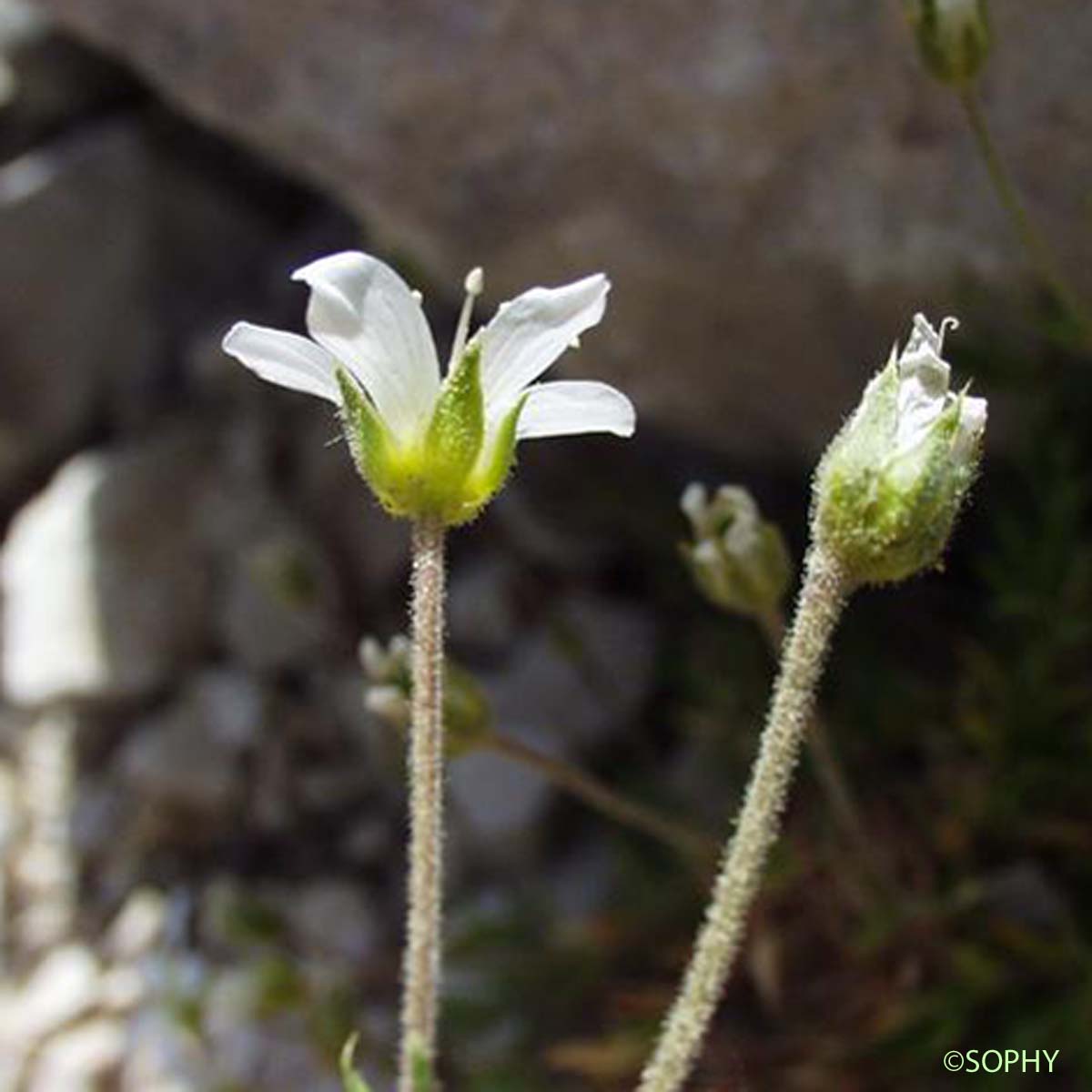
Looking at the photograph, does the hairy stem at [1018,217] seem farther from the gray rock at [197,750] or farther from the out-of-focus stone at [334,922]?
the gray rock at [197,750]

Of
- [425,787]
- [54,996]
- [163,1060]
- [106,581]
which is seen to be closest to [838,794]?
[425,787]

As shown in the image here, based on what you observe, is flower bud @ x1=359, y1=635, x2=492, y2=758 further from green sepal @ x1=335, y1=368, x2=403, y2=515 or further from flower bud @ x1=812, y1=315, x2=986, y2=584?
flower bud @ x1=812, y1=315, x2=986, y2=584

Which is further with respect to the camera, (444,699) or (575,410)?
(444,699)

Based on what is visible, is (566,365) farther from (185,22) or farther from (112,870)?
(112,870)

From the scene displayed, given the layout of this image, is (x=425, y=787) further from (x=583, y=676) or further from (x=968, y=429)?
(x=583, y=676)

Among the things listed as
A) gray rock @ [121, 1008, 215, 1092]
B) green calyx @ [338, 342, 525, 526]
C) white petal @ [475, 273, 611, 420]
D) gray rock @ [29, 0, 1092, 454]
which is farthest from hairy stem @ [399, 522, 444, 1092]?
gray rock @ [121, 1008, 215, 1092]

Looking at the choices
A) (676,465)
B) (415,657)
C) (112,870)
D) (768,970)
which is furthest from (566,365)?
(415,657)

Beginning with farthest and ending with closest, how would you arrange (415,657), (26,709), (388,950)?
(26,709) < (388,950) < (415,657)
